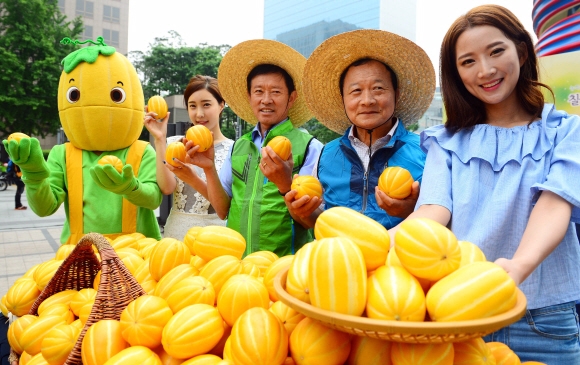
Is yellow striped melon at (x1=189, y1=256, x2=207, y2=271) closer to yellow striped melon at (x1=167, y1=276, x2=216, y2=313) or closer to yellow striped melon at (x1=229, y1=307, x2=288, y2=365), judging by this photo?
yellow striped melon at (x1=167, y1=276, x2=216, y2=313)

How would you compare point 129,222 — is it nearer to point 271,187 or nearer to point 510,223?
point 271,187

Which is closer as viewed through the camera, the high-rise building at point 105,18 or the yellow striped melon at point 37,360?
the yellow striped melon at point 37,360

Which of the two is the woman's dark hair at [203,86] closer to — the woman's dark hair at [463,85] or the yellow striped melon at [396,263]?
the woman's dark hair at [463,85]

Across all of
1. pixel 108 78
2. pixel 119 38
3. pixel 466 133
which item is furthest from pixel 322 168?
pixel 119 38

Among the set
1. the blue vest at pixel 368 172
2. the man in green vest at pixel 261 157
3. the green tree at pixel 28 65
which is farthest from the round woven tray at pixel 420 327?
the green tree at pixel 28 65

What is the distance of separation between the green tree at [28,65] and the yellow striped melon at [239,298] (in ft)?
75.9

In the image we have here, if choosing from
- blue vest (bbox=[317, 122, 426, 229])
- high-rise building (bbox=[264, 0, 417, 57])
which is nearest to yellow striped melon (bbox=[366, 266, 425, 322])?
blue vest (bbox=[317, 122, 426, 229])

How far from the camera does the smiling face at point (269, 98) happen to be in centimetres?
296

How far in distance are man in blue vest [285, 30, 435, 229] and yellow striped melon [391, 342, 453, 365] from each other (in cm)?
117

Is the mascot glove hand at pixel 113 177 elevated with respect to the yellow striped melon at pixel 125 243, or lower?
elevated

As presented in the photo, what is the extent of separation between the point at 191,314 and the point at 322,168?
144cm

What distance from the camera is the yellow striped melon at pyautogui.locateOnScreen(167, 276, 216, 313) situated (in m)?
1.54

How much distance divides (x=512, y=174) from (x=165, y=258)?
158 cm

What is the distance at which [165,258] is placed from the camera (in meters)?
1.92
